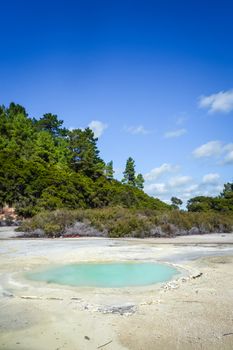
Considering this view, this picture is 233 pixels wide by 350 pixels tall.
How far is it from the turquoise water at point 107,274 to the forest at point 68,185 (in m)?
9.98

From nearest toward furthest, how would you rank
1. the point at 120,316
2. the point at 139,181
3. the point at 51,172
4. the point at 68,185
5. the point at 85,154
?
1. the point at 120,316
2. the point at 68,185
3. the point at 51,172
4. the point at 85,154
5. the point at 139,181

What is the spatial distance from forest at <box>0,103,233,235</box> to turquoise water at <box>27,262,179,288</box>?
9.98 meters

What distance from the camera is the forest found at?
21.7m

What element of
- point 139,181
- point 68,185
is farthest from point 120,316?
point 139,181

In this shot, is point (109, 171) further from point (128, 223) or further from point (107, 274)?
point (107, 274)

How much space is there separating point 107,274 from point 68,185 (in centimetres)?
2134

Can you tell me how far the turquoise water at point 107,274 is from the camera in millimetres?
6664

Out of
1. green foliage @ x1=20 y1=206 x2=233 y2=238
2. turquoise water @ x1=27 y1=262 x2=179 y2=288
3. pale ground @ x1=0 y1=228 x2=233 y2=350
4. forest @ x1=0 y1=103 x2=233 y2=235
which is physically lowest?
pale ground @ x1=0 y1=228 x2=233 y2=350

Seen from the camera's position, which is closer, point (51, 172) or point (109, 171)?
point (51, 172)

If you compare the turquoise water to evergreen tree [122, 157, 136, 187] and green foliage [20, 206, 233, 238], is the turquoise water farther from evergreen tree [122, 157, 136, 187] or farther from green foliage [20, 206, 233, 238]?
evergreen tree [122, 157, 136, 187]

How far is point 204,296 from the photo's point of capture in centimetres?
536

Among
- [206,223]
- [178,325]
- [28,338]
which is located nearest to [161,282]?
[178,325]

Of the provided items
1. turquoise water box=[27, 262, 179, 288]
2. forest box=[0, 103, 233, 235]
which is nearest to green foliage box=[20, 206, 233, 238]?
forest box=[0, 103, 233, 235]

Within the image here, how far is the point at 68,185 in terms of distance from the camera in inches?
1123
